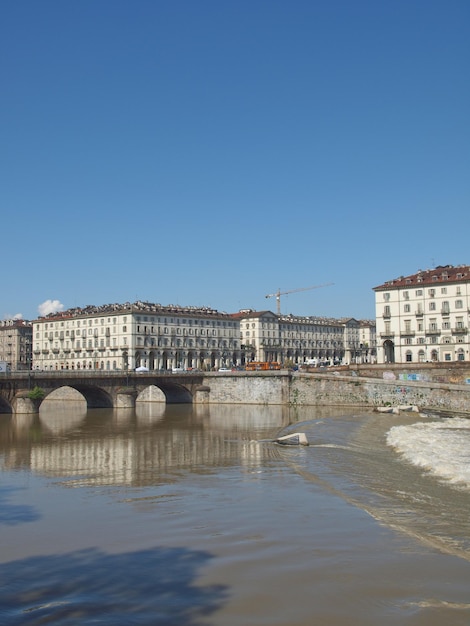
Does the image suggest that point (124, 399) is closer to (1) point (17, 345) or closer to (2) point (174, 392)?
(2) point (174, 392)

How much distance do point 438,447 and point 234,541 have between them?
21677 millimetres

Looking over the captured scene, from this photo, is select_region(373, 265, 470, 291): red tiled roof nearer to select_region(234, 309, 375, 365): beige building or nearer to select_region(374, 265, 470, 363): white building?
select_region(374, 265, 470, 363): white building

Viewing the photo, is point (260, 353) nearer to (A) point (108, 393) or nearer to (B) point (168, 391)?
(B) point (168, 391)

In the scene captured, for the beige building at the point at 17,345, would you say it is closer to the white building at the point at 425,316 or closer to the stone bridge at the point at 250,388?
the stone bridge at the point at 250,388

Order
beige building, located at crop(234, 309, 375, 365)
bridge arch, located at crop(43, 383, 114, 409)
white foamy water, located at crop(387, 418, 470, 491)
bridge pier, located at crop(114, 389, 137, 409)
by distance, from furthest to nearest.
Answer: beige building, located at crop(234, 309, 375, 365), bridge arch, located at crop(43, 383, 114, 409), bridge pier, located at crop(114, 389, 137, 409), white foamy water, located at crop(387, 418, 470, 491)

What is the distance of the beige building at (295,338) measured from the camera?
171 m

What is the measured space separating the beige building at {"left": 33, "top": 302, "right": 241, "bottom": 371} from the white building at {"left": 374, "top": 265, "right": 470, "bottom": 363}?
5978cm

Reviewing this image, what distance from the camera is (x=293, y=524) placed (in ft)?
56.4

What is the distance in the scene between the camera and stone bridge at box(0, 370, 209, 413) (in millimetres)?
71125

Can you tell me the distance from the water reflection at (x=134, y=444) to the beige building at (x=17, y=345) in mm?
109836

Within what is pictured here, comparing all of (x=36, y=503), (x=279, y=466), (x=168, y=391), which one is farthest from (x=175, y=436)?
(x=168, y=391)

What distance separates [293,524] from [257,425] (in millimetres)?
38358

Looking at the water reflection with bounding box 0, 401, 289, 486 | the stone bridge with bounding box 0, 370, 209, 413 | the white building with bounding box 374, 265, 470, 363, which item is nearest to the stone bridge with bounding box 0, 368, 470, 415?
the stone bridge with bounding box 0, 370, 209, 413

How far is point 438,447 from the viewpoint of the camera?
33.8 m
